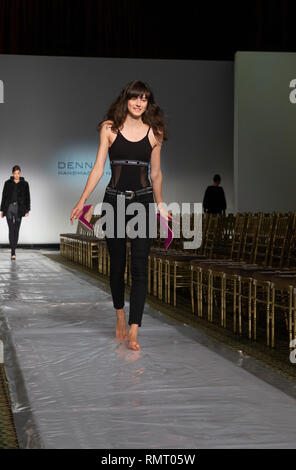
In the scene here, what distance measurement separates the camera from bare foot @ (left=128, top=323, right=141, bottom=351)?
4.04 m

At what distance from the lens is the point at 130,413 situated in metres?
2.88

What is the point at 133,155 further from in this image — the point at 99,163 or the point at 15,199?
the point at 15,199

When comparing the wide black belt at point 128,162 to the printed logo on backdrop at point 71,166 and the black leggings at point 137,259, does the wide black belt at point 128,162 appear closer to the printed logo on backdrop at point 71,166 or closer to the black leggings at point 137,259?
the black leggings at point 137,259

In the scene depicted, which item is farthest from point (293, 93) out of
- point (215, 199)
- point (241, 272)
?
point (241, 272)

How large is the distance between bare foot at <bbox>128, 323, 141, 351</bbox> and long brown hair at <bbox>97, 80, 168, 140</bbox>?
96 cm

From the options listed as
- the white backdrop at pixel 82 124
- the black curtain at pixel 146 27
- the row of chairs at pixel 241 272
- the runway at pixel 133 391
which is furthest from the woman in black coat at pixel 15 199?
Result: the runway at pixel 133 391

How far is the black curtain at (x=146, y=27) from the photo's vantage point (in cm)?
1638

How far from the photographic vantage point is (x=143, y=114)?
4.03 m

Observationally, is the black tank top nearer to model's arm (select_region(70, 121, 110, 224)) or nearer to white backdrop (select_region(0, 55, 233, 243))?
model's arm (select_region(70, 121, 110, 224))

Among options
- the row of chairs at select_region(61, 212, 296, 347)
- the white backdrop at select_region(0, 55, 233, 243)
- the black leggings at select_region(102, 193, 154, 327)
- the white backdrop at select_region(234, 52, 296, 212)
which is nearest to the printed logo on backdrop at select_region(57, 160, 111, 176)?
the white backdrop at select_region(0, 55, 233, 243)

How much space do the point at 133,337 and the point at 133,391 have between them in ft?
2.80

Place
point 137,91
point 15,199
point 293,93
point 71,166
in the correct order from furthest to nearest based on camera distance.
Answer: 1. point 71,166
2. point 293,93
3. point 15,199
4. point 137,91

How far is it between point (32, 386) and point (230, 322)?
2518 millimetres

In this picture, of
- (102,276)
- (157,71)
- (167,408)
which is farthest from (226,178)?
(167,408)
